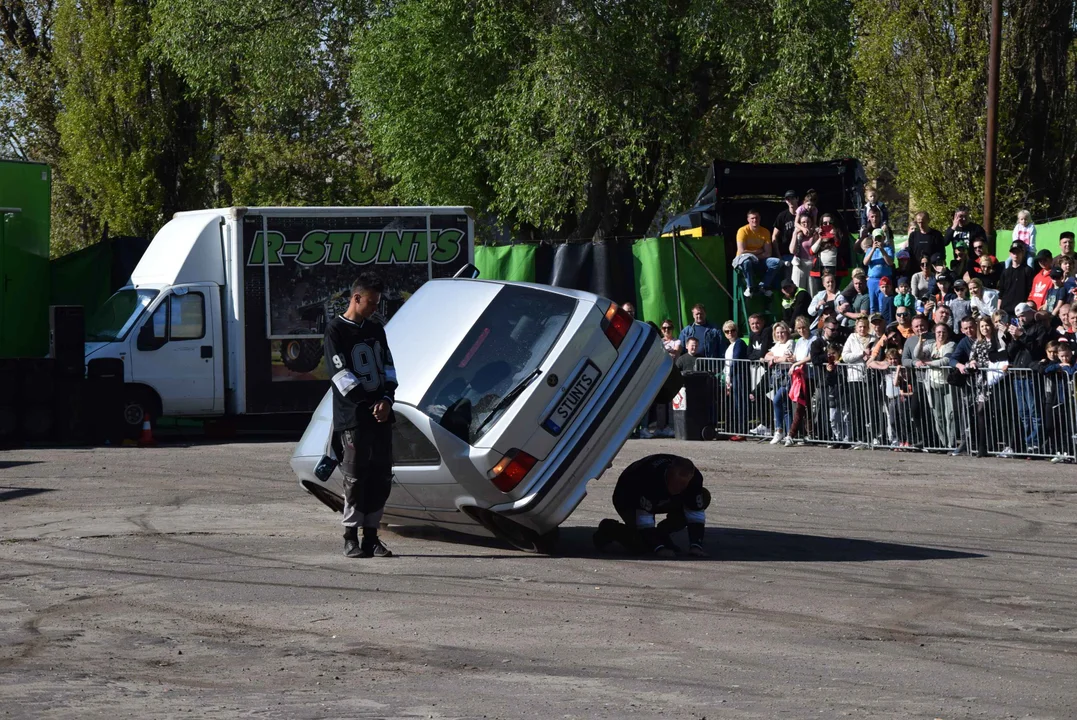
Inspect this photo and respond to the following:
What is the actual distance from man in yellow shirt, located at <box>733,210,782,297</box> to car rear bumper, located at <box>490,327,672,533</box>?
12.5 metres

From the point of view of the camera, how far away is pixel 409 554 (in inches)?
412

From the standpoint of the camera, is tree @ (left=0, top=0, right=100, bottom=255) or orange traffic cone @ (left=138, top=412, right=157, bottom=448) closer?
orange traffic cone @ (left=138, top=412, right=157, bottom=448)

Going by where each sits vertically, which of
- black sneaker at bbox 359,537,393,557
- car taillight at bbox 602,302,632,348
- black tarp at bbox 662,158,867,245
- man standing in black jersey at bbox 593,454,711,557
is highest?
black tarp at bbox 662,158,867,245

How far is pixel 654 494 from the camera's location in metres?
10.5

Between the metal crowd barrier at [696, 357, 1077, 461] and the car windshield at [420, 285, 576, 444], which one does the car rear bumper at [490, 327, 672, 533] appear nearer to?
the car windshield at [420, 285, 576, 444]

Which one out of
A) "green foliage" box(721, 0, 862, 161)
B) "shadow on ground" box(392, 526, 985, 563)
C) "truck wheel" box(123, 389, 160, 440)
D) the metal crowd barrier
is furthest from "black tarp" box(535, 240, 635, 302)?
"shadow on ground" box(392, 526, 985, 563)

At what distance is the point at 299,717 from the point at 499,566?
3.91 m

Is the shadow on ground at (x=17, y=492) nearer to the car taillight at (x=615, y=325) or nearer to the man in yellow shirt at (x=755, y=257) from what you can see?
the car taillight at (x=615, y=325)

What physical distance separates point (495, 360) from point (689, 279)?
551 inches

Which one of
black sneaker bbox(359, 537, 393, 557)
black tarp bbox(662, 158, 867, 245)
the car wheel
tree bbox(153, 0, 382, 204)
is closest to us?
black sneaker bbox(359, 537, 393, 557)

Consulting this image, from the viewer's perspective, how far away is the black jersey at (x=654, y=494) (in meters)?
10.5

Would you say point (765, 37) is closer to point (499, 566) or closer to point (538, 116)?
point (538, 116)

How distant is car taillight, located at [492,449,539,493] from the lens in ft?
32.1

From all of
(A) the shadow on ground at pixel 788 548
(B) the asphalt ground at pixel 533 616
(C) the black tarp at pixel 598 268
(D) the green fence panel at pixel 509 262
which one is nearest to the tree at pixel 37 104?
(D) the green fence panel at pixel 509 262
